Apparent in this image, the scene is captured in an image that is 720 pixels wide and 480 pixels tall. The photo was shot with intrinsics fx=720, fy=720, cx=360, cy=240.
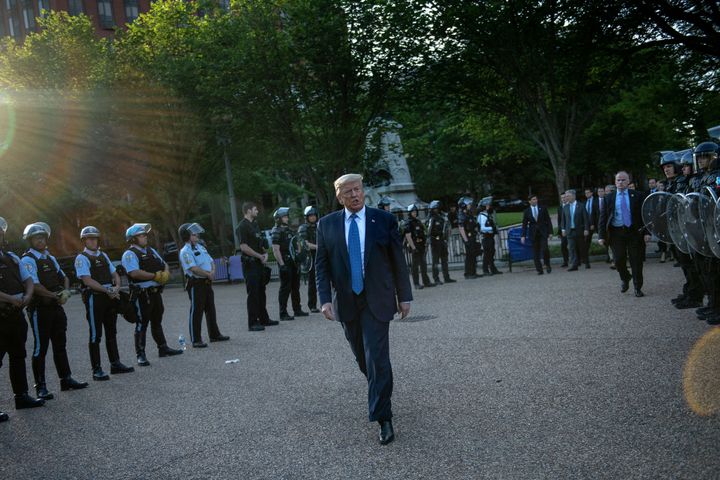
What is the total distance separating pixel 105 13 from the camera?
2734 inches

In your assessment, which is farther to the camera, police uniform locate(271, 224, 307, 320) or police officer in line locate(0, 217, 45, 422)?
police uniform locate(271, 224, 307, 320)

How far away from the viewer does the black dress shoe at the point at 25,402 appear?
25.8 ft

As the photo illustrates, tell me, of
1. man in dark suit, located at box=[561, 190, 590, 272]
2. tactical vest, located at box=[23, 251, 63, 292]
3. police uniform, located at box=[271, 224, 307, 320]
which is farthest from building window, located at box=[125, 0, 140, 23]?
tactical vest, located at box=[23, 251, 63, 292]

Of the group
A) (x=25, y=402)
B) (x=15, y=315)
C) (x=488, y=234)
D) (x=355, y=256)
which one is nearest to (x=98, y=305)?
(x=15, y=315)

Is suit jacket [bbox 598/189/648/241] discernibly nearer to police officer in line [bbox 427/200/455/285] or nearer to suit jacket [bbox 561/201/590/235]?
suit jacket [bbox 561/201/590/235]

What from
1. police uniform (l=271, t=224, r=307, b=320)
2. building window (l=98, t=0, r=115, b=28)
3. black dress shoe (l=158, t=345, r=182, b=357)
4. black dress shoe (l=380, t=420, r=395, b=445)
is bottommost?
black dress shoe (l=158, t=345, r=182, b=357)

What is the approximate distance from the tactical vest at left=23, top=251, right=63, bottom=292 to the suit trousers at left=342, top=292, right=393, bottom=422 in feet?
14.5

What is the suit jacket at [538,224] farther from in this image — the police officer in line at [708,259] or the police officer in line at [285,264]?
the police officer in line at [708,259]

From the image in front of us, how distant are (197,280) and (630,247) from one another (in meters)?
6.86

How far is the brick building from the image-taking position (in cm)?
6750

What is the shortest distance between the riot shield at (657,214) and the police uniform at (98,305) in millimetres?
7383

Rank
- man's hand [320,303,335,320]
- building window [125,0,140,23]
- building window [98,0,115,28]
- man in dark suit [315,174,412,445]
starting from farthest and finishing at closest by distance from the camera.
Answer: building window [125,0,140,23], building window [98,0,115,28], man's hand [320,303,335,320], man in dark suit [315,174,412,445]

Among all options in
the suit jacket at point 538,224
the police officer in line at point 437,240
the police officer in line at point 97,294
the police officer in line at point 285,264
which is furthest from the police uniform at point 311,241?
the suit jacket at point 538,224

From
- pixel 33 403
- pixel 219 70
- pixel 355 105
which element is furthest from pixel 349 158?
pixel 33 403
